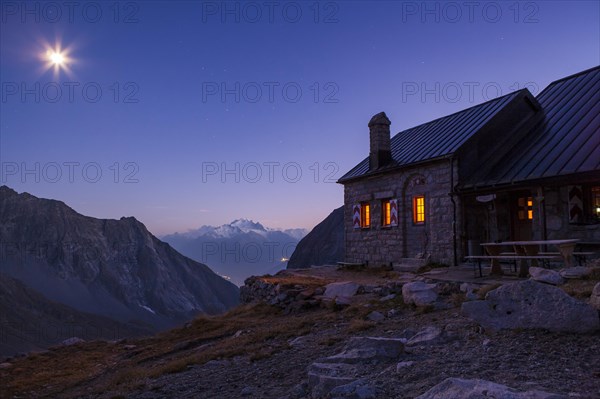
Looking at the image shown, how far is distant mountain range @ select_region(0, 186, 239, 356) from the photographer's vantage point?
141 metres

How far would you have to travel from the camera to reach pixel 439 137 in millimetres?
19406

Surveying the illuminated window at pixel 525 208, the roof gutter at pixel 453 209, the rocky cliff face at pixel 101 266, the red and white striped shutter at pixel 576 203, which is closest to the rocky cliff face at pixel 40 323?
the rocky cliff face at pixel 101 266

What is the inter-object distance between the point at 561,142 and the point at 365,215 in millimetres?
8769

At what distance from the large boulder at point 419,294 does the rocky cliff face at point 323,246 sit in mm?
59808

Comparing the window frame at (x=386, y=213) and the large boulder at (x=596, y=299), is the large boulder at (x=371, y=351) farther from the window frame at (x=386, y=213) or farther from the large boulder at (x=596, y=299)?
the window frame at (x=386, y=213)

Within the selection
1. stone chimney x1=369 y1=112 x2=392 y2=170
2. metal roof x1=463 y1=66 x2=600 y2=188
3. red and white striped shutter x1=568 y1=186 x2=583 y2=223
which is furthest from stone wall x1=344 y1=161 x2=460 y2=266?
red and white striped shutter x1=568 y1=186 x2=583 y2=223

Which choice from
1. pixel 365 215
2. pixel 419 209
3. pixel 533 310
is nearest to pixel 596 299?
pixel 533 310

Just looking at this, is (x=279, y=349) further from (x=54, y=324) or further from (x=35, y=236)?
(x=35, y=236)

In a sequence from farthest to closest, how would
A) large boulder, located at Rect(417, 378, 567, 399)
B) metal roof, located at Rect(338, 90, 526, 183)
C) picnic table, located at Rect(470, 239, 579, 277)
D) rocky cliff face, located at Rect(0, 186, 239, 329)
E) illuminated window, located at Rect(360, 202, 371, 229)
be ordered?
rocky cliff face, located at Rect(0, 186, 239, 329) → illuminated window, located at Rect(360, 202, 371, 229) → metal roof, located at Rect(338, 90, 526, 183) → picnic table, located at Rect(470, 239, 579, 277) → large boulder, located at Rect(417, 378, 567, 399)

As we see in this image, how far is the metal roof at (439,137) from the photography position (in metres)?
17.8

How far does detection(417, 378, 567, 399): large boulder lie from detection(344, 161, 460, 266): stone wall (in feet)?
44.1

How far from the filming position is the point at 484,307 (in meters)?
6.50

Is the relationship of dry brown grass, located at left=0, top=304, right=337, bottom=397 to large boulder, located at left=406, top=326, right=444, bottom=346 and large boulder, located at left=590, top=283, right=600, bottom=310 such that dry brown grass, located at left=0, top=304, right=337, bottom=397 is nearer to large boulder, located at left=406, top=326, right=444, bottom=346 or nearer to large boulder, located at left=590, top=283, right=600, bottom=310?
large boulder, located at left=406, top=326, right=444, bottom=346

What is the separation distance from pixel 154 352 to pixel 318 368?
8144 millimetres
